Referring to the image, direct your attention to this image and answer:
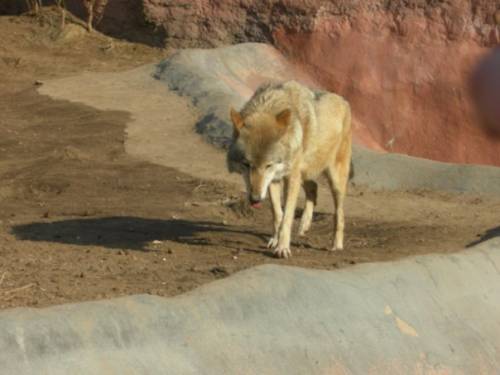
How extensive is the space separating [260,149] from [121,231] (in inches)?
65.4

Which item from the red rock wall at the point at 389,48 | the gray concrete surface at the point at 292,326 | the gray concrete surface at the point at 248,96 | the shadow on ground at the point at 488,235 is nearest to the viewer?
the gray concrete surface at the point at 292,326

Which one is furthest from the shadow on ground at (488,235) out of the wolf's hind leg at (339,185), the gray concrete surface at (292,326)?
the gray concrete surface at (292,326)

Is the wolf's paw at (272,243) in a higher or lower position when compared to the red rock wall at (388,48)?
higher

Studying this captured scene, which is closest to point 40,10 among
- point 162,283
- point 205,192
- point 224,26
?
point 224,26

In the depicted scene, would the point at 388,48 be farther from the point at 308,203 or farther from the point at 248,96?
the point at 308,203

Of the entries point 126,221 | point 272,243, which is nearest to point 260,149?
point 272,243

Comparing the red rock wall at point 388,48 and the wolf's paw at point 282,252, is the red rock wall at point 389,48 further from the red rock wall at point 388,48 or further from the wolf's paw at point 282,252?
the wolf's paw at point 282,252

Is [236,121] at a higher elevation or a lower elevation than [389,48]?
higher

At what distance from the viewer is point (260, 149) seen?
8.40 meters

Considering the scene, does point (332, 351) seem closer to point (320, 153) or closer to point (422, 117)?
point (320, 153)

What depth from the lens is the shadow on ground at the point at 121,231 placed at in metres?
8.92

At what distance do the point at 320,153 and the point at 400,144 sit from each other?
8.88 meters

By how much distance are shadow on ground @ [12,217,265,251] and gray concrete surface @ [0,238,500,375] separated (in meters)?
2.33

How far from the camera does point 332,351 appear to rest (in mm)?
6340
